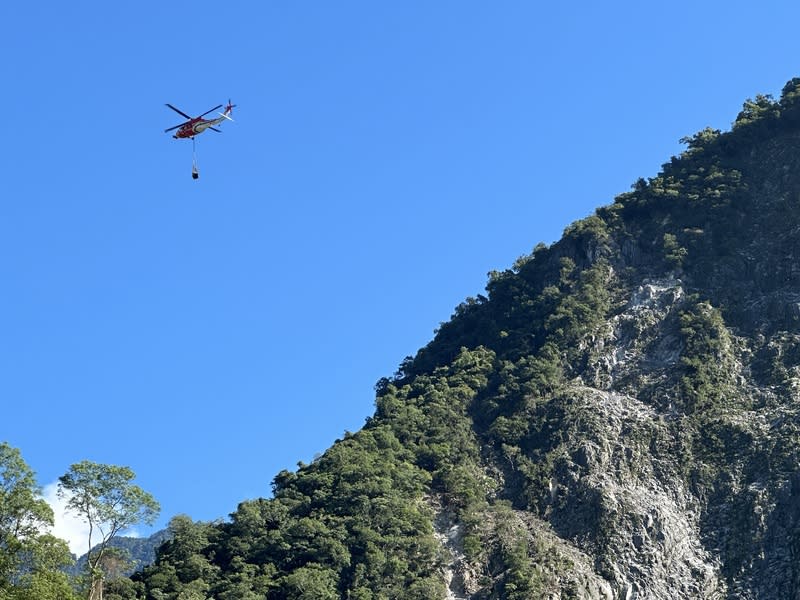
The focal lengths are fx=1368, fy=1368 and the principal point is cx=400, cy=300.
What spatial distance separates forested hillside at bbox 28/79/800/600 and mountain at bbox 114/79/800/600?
157mm

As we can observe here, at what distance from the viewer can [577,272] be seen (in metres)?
105

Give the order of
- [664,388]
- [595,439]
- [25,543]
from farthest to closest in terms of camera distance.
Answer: [664,388] < [595,439] < [25,543]

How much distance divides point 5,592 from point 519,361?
46572mm

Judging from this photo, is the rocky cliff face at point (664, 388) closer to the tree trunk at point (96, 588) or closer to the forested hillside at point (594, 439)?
the forested hillside at point (594, 439)

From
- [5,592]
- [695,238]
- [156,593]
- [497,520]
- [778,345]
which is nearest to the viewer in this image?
[5,592]

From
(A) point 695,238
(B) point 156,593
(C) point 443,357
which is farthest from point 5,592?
(A) point 695,238

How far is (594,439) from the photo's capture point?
8762cm

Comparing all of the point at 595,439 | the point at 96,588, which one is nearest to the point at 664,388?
the point at 595,439

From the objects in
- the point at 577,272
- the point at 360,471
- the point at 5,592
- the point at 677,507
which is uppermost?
the point at 577,272

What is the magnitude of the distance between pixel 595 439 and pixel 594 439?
8 centimetres

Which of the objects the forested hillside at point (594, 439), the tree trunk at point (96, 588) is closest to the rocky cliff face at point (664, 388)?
the forested hillside at point (594, 439)

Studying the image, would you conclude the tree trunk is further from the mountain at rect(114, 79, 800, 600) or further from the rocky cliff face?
the rocky cliff face

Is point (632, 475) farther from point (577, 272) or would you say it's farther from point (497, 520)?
point (577, 272)

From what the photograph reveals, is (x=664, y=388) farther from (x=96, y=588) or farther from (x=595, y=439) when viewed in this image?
(x=96, y=588)
